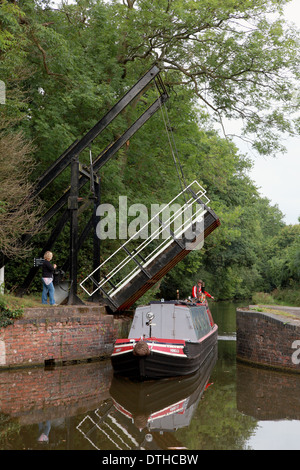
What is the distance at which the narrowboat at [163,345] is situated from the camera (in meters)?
11.9

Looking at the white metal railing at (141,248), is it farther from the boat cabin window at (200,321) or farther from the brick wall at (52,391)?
the brick wall at (52,391)

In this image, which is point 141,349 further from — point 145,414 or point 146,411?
point 145,414

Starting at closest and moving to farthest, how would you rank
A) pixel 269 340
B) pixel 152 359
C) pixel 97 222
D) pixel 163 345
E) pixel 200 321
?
pixel 152 359, pixel 163 345, pixel 269 340, pixel 200 321, pixel 97 222

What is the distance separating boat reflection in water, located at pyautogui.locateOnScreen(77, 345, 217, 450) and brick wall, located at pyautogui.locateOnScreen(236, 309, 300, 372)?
79.8 inches

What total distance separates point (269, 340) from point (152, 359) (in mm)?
3586

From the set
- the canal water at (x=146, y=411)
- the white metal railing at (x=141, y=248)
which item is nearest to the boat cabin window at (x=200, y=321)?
the canal water at (x=146, y=411)

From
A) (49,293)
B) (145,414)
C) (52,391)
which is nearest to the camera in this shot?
(145,414)

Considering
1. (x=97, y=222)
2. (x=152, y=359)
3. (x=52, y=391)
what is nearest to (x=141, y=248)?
(x=97, y=222)

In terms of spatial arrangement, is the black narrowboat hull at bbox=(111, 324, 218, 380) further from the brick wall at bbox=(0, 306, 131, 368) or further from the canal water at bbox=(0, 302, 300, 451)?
the brick wall at bbox=(0, 306, 131, 368)

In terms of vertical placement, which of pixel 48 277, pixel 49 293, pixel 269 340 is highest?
pixel 48 277

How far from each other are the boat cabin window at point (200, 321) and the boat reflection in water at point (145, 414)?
1.98 metres

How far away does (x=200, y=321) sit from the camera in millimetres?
15891

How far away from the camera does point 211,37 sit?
20.0 metres
